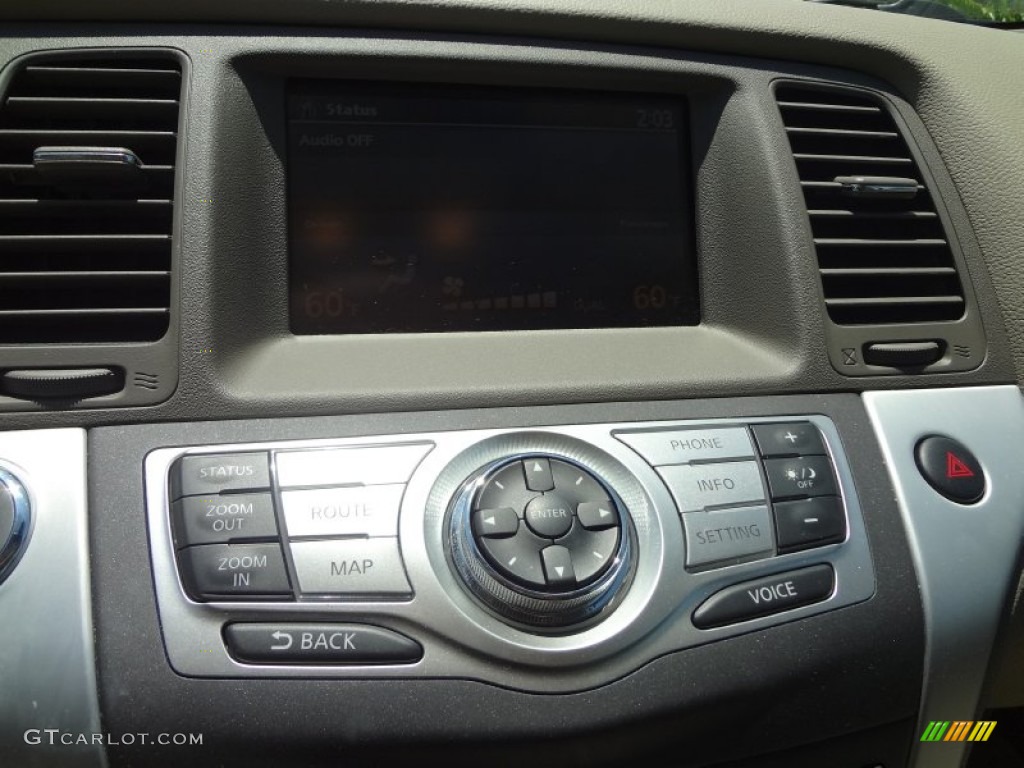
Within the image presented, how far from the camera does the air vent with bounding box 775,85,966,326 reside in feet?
4.79

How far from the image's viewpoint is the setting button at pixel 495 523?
1100 millimetres

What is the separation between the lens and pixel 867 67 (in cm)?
154

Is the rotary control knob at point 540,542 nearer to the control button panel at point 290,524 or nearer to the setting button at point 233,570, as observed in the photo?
the control button panel at point 290,524

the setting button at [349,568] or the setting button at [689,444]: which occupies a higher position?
the setting button at [689,444]

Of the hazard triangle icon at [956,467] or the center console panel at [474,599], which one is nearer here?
the center console panel at [474,599]

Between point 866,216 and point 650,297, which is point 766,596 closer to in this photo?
point 650,297

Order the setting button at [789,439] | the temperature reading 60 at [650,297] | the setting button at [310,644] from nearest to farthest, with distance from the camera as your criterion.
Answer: the setting button at [310,644], the setting button at [789,439], the temperature reading 60 at [650,297]

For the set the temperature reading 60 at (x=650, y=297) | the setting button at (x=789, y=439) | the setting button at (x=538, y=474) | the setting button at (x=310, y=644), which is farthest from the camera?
the temperature reading 60 at (x=650, y=297)

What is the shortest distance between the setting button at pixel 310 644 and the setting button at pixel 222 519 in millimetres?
111

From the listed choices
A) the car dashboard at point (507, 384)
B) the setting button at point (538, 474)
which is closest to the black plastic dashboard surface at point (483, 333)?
the car dashboard at point (507, 384)

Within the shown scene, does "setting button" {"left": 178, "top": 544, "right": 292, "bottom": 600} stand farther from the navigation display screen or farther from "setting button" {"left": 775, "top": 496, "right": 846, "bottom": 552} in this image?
"setting button" {"left": 775, "top": 496, "right": 846, "bottom": 552}

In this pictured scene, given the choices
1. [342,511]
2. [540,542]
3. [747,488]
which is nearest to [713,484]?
[747,488]

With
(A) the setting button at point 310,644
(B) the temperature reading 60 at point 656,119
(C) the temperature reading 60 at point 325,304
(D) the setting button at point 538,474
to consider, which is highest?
(B) the temperature reading 60 at point 656,119

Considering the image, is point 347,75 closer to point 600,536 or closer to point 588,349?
point 588,349
